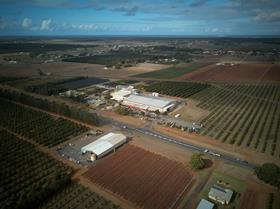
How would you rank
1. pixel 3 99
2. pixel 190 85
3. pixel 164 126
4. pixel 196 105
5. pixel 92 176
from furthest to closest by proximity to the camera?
Result: 1. pixel 190 85
2. pixel 3 99
3. pixel 196 105
4. pixel 164 126
5. pixel 92 176

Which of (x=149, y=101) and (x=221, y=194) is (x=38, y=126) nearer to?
(x=149, y=101)

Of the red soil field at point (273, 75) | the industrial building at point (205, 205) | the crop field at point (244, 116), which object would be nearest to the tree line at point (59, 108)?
the crop field at point (244, 116)

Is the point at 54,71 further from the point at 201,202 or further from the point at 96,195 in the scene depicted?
the point at 201,202

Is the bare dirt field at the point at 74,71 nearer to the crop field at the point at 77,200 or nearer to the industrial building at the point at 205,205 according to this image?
the crop field at the point at 77,200

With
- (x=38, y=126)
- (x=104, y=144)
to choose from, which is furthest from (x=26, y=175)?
(x=38, y=126)

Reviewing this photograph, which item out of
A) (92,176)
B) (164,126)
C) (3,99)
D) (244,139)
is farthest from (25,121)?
(244,139)

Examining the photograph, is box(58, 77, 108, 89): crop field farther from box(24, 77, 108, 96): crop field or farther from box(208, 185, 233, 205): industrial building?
box(208, 185, 233, 205): industrial building
